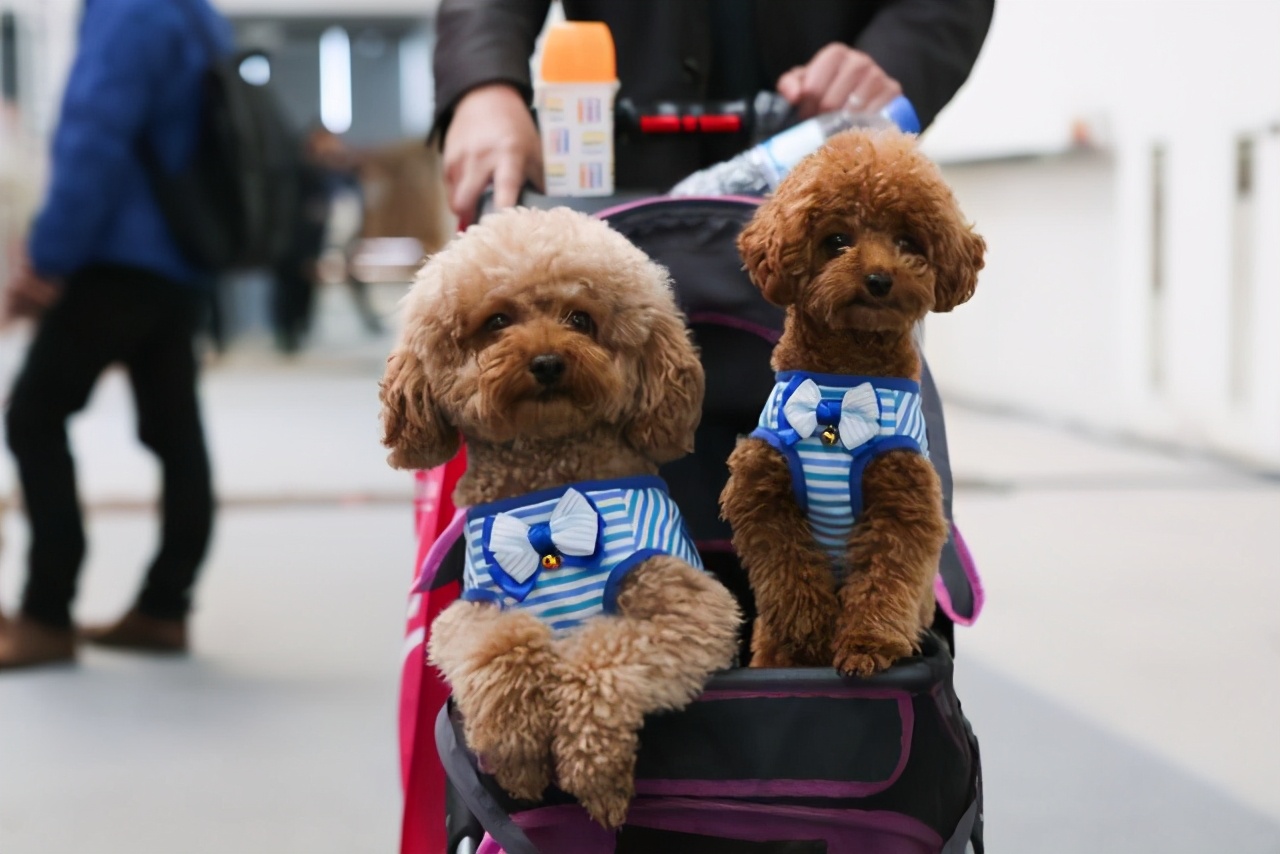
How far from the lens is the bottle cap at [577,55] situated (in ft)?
4.82

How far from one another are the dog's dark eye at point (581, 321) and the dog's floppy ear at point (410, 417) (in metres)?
0.12

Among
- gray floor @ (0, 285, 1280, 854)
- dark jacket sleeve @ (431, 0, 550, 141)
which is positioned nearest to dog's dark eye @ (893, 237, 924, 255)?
dark jacket sleeve @ (431, 0, 550, 141)

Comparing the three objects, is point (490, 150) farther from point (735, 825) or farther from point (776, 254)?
point (735, 825)

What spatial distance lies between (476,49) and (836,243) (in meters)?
0.66

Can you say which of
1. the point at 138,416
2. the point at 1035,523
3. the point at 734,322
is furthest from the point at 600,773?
the point at 1035,523

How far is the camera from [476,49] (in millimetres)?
1572

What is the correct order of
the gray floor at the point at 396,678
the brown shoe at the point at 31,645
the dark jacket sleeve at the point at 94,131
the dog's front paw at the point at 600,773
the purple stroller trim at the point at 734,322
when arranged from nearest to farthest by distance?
the dog's front paw at the point at 600,773, the purple stroller trim at the point at 734,322, the gray floor at the point at 396,678, the dark jacket sleeve at the point at 94,131, the brown shoe at the point at 31,645

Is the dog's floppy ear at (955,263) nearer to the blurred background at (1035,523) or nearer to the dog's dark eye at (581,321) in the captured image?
the dog's dark eye at (581,321)

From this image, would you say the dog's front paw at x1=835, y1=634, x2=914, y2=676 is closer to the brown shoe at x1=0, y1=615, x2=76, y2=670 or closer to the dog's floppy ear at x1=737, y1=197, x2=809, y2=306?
the dog's floppy ear at x1=737, y1=197, x2=809, y2=306

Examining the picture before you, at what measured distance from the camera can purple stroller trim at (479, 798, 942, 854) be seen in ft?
3.42

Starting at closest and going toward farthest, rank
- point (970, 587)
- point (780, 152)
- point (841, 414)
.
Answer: point (841, 414) < point (970, 587) < point (780, 152)

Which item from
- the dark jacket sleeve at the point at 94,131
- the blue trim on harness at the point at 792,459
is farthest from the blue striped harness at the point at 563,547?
the dark jacket sleeve at the point at 94,131

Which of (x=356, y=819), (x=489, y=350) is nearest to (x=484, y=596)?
(x=489, y=350)

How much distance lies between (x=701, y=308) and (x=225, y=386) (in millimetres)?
6409
